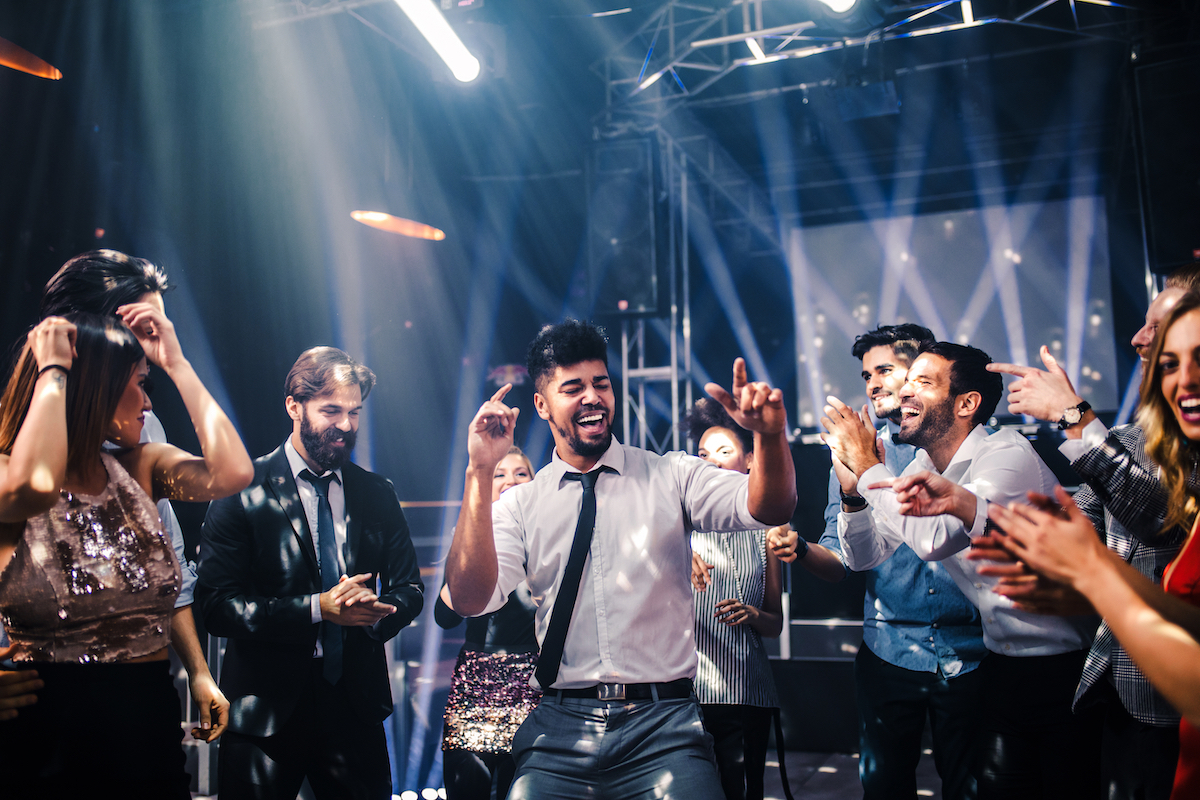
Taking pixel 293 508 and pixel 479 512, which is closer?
pixel 479 512

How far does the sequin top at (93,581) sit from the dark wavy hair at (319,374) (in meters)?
0.92

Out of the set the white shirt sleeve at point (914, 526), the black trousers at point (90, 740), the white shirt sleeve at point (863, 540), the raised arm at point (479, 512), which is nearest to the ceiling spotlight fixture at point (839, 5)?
the white shirt sleeve at point (863, 540)

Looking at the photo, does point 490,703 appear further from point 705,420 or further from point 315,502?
point 705,420

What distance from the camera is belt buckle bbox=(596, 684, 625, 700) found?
1.95 m

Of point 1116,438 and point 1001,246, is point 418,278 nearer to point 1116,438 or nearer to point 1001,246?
point 1001,246

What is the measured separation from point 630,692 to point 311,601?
3.23 feet

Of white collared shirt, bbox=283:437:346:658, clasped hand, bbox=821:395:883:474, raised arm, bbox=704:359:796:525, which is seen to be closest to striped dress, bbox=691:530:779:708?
clasped hand, bbox=821:395:883:474

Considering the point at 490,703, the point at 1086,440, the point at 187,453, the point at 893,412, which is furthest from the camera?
the point at 893,412

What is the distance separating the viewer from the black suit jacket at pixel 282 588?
2320 mm

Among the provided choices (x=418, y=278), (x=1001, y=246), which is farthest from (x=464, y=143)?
(x=1001, y=246)

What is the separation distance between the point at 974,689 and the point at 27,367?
2684 millimetres

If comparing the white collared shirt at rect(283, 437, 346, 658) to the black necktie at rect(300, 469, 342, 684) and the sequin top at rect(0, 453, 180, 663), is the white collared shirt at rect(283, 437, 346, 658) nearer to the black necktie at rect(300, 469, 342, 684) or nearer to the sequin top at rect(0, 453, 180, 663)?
the black necktie at rect(300, 469, 342, 684)

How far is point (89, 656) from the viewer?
1598 mm

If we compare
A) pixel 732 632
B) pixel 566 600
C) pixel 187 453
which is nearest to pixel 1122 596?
pixel 566 600
